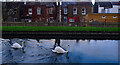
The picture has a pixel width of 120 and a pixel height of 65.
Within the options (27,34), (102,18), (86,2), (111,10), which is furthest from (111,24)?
(27,34)

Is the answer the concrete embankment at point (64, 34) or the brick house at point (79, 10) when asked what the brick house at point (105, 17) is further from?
the concrete embankment at point (64, 34)

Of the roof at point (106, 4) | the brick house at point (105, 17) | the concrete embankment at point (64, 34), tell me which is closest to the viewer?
the concrete embankment at point (64, 34)

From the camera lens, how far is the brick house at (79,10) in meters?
33.1

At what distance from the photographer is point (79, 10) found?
33469 mm

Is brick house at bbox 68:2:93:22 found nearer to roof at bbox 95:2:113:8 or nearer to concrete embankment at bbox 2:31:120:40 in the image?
roof at bbox 95:2:113:8

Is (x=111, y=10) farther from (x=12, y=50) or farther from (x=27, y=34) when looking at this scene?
(x=12, y=50)

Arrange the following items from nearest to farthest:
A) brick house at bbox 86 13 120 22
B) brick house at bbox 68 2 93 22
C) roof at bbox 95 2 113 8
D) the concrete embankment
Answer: the concrete embankment < brick house at bbox 86 13 120 22 < brick house at bbox 68 2 93 22 < roof at bbox 95 2 113 8

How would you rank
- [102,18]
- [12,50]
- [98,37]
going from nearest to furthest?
[12,50]
[98,37]
[102,18]

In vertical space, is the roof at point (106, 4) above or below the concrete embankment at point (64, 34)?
above

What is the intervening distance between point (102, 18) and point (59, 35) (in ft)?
44.6

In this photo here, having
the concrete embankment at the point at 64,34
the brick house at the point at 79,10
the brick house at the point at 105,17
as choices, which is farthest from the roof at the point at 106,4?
the concrete embankment at the point at 64,34

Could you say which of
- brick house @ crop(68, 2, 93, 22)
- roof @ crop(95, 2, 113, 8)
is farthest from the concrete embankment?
roof @ crop(95, 2, 113, 8)

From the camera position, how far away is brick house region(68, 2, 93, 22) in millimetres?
33062

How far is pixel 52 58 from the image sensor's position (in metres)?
10.6
